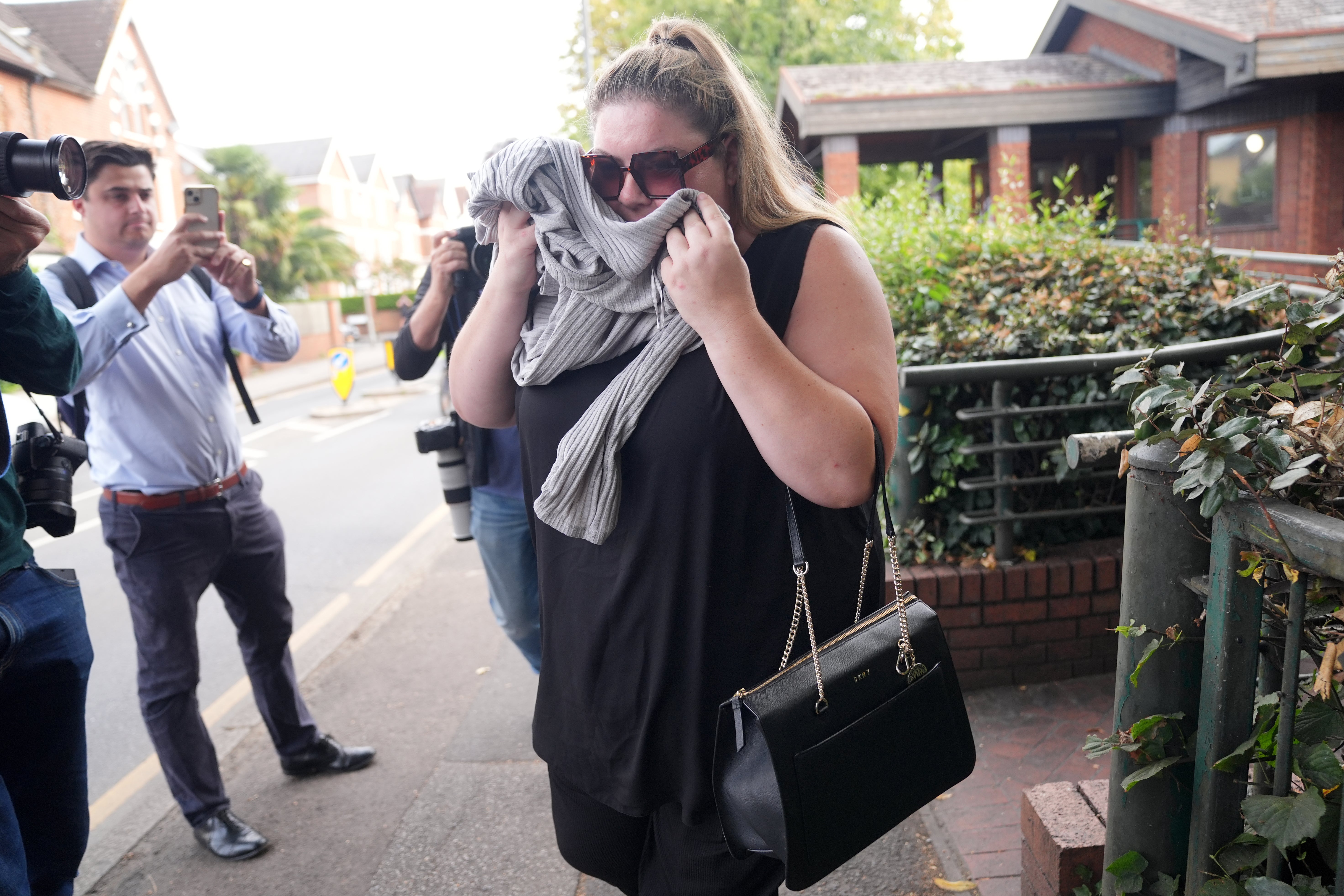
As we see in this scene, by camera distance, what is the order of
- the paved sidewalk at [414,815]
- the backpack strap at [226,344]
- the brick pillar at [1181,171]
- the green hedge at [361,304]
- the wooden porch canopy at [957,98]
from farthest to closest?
the green hedge at [361,304] → the brick pillar at [1181,171] → the wooden porch canopy at [957,98] → the backpack strap at [226,344] → the paved sidewalk at [414,815]

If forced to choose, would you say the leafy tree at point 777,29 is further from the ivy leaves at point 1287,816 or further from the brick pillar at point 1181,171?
the ivy leaves at point 1287,816

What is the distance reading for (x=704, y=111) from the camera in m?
1.64

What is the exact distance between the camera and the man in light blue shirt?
9.95ft

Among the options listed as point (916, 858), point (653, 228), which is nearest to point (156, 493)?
point (653, 228)

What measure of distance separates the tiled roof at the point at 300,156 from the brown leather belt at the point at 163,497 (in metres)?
55.3

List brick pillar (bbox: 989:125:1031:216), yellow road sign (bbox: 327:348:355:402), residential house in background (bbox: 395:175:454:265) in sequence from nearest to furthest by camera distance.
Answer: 1. brick pillar (bbox: 989:125:1031:216)
2. yellow road sign (bbox: 327:348:355:402)
3. residential house in background (bbox: 395:175:454:265)

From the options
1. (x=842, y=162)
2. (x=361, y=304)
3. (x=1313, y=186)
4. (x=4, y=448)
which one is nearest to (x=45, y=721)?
(x=4, y=448)

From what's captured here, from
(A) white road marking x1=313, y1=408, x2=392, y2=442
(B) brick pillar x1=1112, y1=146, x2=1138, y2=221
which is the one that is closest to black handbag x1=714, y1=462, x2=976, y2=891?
(A) white road marking x1=313, y1=408, x2=392, y2=442

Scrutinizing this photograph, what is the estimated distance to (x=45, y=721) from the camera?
2.07m

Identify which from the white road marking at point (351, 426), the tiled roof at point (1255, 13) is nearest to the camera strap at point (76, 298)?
the white road marking at point (351, 426)

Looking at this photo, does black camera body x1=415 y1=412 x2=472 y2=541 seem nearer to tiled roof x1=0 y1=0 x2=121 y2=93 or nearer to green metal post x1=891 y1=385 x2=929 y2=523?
green metal post x1=891 y1=385 x2=929 y2=523

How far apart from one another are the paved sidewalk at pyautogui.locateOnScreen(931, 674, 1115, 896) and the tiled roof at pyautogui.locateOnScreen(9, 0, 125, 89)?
2786 cm

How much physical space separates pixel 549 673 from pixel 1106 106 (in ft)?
58.7

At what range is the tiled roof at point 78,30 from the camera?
2434 cm
